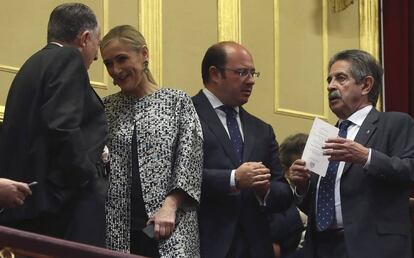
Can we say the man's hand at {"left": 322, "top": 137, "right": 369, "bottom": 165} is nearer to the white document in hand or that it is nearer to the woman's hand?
the white document in hand

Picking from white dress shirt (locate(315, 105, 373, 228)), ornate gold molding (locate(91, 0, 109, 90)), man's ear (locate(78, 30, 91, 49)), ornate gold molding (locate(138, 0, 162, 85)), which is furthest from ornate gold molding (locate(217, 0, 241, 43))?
man's ear (locate(78, 30, 91, 49))

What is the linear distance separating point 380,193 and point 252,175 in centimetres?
57

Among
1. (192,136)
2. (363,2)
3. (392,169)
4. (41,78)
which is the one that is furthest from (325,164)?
(363,2)

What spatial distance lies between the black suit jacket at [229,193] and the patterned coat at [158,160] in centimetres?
15

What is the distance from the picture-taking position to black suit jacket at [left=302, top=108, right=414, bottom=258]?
15.5 ft

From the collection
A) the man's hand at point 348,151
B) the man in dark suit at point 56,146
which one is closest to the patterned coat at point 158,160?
the man in dark suit at point 56,146

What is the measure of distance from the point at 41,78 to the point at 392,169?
1.54m

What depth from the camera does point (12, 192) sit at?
12.7ft

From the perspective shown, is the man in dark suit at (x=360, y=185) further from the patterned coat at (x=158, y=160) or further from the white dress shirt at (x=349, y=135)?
the patterned coat at (x=158, y=160)

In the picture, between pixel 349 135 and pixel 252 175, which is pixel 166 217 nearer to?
pixel 252 175

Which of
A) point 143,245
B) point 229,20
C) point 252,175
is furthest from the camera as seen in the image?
point 229,20

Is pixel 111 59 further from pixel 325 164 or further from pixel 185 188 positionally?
pixel 325 164

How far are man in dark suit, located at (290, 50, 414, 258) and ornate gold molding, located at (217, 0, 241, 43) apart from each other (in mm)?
1579

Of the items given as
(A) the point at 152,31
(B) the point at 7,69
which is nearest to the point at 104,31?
(A) the point at 152,31
